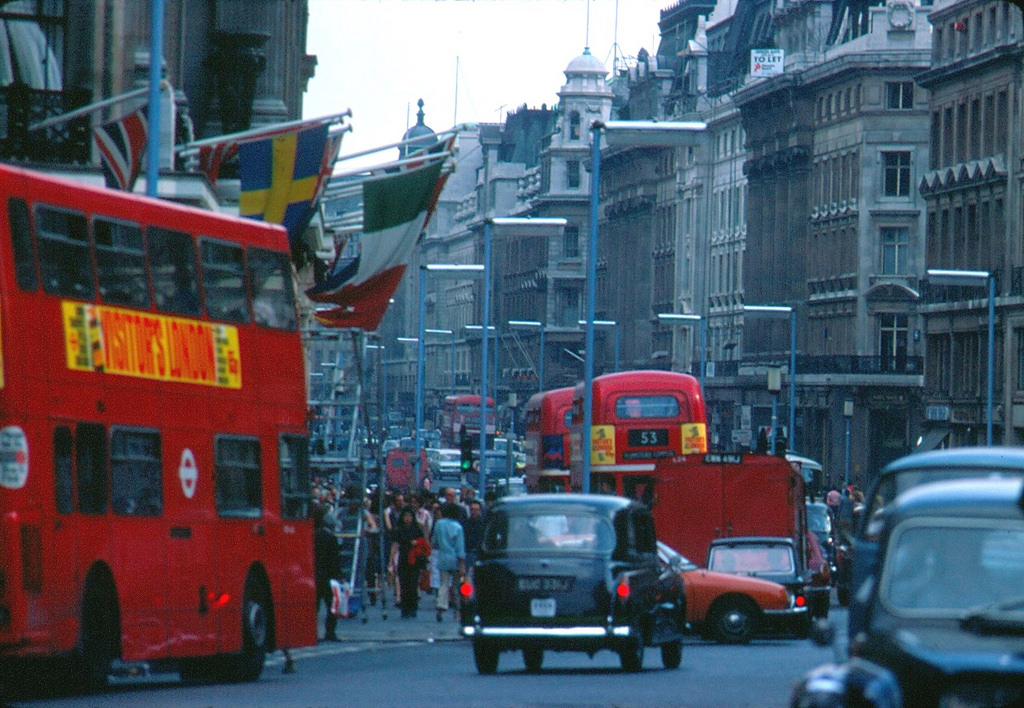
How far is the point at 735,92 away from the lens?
12269 centimetres

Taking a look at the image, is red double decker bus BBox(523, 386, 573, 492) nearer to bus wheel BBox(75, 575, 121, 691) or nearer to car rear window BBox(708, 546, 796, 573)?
car rear window BBox(708, 546, 796, 573)

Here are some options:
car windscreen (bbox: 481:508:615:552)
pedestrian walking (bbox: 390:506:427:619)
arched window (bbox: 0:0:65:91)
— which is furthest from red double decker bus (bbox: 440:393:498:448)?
car windscreen (bbox: 481:508:615:552)

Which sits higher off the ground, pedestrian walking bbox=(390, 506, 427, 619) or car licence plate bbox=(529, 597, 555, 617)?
car licence plate bbox=(529, 597, 555, 617)

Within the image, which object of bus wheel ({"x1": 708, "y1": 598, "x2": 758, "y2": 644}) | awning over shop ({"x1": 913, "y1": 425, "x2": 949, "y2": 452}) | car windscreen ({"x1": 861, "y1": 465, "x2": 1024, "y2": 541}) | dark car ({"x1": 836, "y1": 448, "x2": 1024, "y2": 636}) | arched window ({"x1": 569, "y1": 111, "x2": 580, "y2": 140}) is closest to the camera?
dark car ({"x1": 836, "y1": 448, "x2": 1024, "y2": 636})

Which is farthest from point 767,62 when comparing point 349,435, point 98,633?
point 98,633

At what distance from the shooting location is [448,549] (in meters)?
38.7

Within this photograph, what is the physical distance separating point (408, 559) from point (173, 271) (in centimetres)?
1816

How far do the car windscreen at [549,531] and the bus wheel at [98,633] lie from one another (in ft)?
17.6

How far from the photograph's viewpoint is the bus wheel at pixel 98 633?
20094 millimetres

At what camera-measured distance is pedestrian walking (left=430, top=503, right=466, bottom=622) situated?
127 ft

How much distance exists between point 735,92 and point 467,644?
91491 millimetres

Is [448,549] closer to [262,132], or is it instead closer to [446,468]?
[262,132]

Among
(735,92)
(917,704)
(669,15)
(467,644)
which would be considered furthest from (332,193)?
(669,15)

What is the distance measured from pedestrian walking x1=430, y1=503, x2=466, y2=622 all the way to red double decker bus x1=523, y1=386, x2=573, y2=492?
2036 cm
